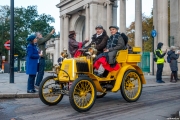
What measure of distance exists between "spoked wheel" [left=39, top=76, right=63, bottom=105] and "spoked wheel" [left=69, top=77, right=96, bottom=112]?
74 cm

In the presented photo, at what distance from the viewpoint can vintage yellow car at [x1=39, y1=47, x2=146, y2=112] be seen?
542cm

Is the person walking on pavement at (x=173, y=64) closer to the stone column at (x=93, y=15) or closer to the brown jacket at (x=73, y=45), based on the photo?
the brown jacket at (x=73, y=45)

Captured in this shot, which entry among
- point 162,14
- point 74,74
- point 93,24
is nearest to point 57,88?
point 74,74

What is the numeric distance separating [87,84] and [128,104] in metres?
1.41

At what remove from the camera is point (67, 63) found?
19.1ft

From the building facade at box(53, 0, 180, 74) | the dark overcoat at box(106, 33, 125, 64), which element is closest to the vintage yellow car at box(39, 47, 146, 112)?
the dark overcoat at box(106, 33, 125, 64)

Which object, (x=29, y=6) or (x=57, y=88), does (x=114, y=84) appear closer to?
(x=57, y=88)

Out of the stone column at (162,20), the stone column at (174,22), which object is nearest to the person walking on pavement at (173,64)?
the stone column at (162,20)

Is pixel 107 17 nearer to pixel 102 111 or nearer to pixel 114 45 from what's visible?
pixel 114 45

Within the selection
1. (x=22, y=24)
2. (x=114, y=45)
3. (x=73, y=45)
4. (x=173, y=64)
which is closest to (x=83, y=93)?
(x=114, y=45)

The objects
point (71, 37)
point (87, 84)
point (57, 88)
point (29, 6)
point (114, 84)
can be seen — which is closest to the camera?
point (87, 84)

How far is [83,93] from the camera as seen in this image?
18.0 ft

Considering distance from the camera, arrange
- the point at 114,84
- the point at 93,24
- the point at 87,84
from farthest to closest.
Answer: the point at 93,24 < the point at 114,84 < the point at 87,84

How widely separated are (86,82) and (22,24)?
51.4 m
